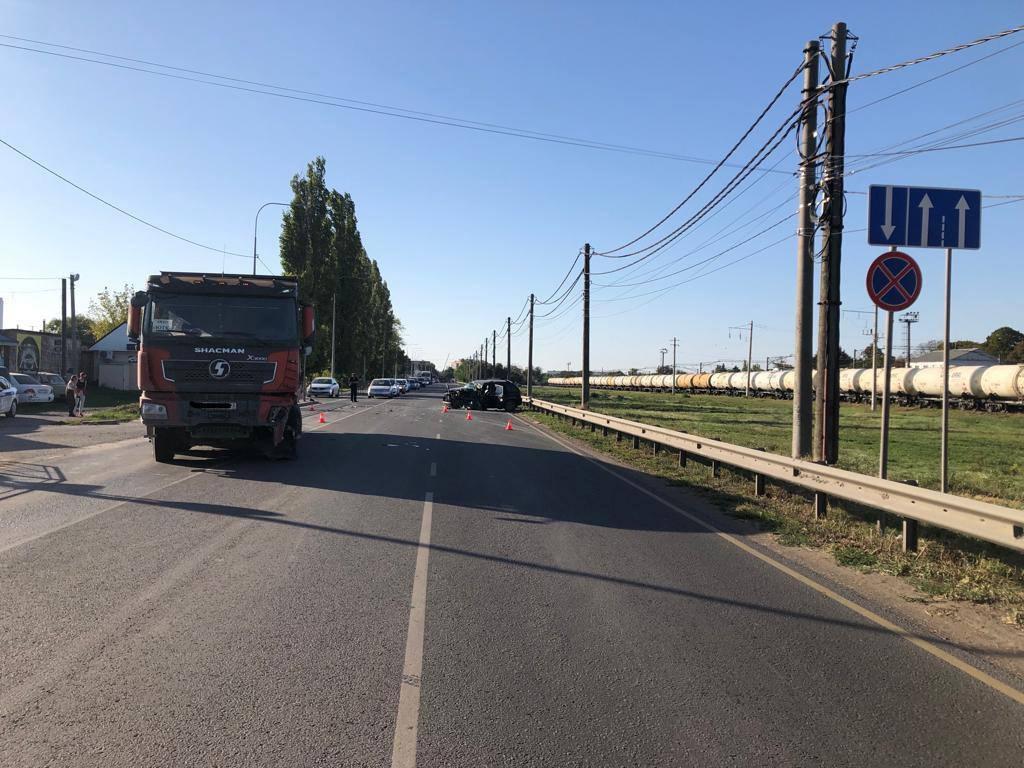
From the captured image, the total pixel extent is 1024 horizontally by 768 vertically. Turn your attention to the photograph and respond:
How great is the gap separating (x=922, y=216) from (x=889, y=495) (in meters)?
3.52

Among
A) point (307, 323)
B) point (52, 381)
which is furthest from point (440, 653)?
point (52, 381)

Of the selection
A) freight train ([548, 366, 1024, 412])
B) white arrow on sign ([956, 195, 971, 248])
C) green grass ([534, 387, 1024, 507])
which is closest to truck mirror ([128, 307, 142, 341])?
green grass ([534, 387, 1024, 507])

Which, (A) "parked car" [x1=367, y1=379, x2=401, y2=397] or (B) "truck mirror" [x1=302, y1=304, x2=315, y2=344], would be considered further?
(A) "parked car" [x1=367, y1=379, x2=401, y2=397]

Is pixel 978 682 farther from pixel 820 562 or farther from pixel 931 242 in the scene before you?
pixel 931 242

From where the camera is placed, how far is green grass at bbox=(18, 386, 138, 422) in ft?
89.0

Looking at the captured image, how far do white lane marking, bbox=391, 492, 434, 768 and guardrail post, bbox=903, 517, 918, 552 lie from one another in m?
5.01

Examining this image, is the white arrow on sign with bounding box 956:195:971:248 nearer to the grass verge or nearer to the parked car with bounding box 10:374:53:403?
the grass verge

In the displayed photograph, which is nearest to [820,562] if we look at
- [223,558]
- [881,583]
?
[881,583]

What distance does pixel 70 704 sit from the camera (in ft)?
13.4

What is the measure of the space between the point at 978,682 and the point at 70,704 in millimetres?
5228

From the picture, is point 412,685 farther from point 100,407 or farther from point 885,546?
point 100,407

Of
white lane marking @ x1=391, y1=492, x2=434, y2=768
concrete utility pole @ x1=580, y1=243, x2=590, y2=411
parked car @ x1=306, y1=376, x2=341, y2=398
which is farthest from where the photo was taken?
parked car @ x1=306, y1=376, x2=341, y2=398

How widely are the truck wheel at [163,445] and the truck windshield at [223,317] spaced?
1.90 metres

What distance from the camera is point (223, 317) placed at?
1377 cm
